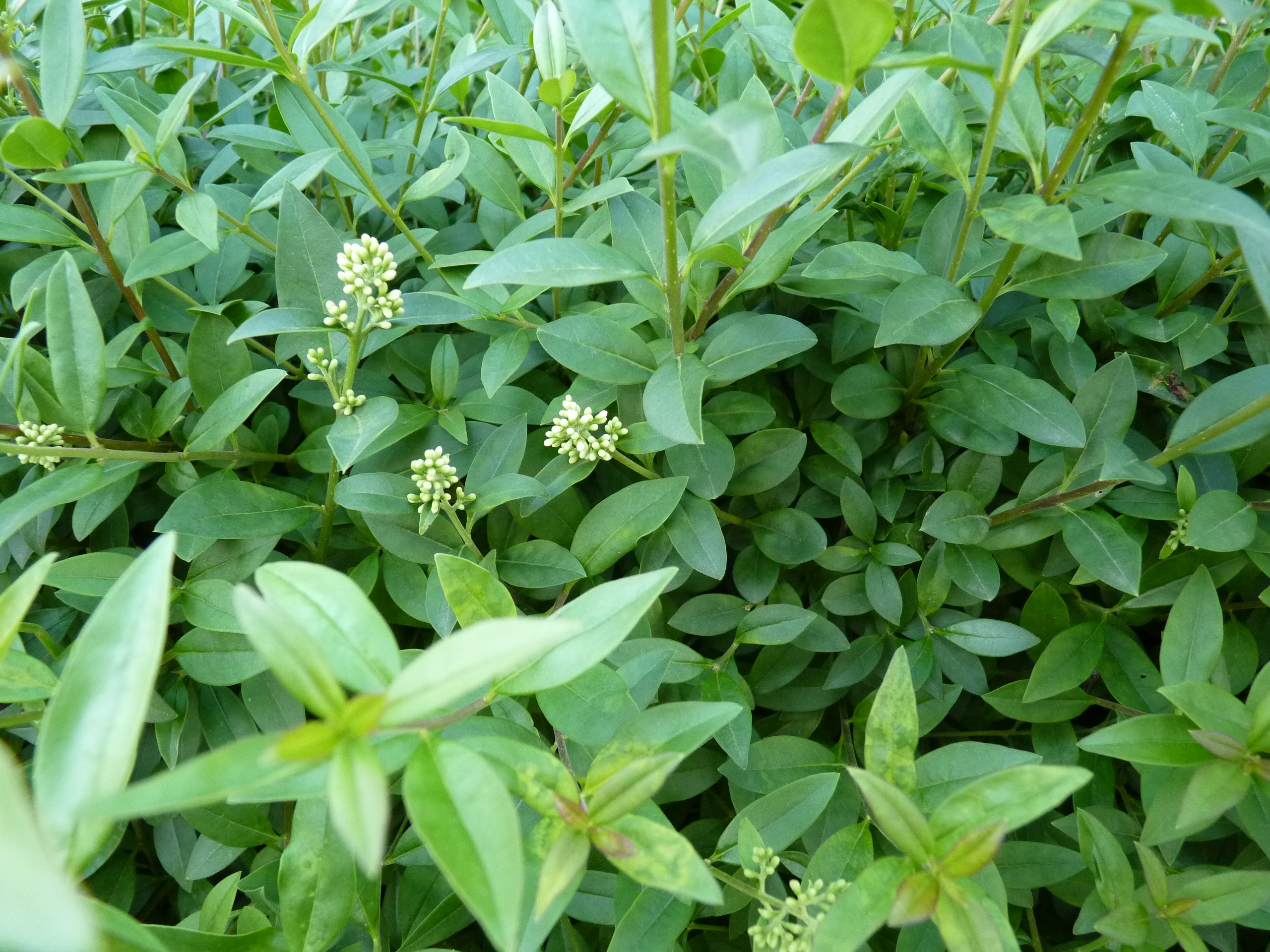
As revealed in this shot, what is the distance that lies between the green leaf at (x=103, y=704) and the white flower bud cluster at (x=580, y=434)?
48 centimetres

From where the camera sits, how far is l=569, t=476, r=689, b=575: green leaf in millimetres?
1025

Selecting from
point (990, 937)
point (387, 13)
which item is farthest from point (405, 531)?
point (387, 13)

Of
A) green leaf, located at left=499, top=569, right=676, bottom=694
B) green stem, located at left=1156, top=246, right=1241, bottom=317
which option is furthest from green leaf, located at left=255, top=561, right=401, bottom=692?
green stem, located at left=1156, top=246, right=1241, bottom=317

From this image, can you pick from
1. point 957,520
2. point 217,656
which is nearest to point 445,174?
point 217,656

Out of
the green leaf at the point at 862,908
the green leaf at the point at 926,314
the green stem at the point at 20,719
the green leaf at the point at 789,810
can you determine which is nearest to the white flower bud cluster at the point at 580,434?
the green leaf at the point at 926,314

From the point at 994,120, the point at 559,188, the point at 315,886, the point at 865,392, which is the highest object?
the point at 994,120

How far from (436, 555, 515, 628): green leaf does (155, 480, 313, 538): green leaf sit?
1.11 ft

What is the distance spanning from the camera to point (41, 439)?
1.01 meters

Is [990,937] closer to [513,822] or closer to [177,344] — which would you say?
[513,822]

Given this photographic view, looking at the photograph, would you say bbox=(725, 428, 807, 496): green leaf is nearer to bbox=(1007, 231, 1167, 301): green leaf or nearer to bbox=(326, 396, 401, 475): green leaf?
bbox=(1007, 231, 1167, 301): green leaf

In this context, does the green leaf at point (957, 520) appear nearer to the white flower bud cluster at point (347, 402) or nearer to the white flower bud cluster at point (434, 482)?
the white flower bud cluster at point (434, 482)

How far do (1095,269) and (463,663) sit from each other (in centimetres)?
85

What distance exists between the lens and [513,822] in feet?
1.92

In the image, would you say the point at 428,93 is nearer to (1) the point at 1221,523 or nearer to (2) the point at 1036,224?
(2) the point at 1036,224
